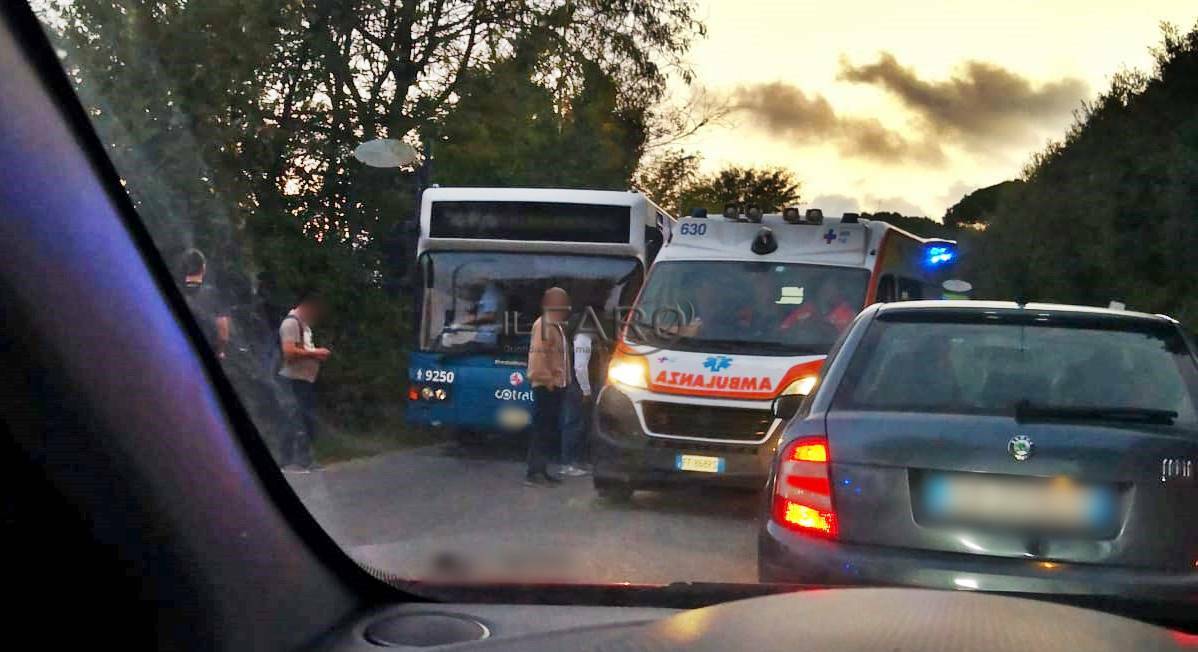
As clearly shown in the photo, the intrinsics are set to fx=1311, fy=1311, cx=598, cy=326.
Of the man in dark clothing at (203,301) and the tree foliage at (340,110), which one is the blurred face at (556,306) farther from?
the man in dark clothing at (203,301)

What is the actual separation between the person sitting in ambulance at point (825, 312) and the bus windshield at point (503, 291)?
92.9 inches

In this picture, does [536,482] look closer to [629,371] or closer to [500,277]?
[629,371]

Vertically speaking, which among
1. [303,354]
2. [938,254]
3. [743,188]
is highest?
[743,188]

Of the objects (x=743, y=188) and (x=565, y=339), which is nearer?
(x=565, y=339)

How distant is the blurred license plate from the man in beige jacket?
6971 mm

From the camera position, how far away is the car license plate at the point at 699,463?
9.58 metres

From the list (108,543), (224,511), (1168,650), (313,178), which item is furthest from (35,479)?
(313,178)

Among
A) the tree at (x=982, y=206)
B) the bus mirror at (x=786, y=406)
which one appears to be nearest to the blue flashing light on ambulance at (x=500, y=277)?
the bus mirror at (x=786, y=406)

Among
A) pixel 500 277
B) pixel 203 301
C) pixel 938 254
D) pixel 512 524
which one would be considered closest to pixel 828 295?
pixel 500 277

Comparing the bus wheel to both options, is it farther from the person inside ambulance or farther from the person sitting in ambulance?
the person sitting in ambulance

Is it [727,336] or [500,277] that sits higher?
[500,277]

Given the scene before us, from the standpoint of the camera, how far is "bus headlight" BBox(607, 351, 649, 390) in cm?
995

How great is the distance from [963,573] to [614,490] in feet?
19.8

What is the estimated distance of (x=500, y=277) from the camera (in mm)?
12766
